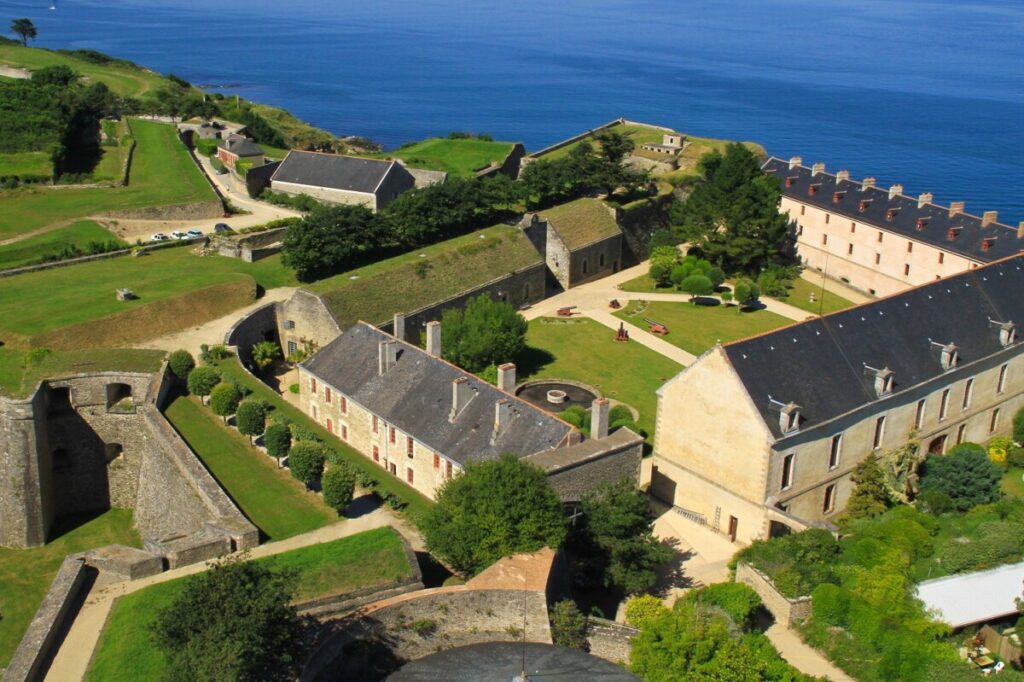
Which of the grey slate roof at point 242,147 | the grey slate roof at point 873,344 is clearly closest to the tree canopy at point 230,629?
the grey slate roof at point 873,344

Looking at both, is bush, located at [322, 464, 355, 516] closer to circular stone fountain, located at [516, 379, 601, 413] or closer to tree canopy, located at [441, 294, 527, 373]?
circular stone fountain, located at [516, 379, 601, 413]

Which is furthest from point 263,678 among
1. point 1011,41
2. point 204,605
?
point 1011,41

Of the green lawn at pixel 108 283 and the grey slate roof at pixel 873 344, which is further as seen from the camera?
the green lawn at pixel 108 283

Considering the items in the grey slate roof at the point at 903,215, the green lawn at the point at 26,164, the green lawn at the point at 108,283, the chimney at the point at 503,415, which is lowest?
the green lawn at the point at 108,283

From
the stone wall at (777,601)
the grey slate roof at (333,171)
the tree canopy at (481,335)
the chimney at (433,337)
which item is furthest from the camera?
the grey slate roof at (333,171)

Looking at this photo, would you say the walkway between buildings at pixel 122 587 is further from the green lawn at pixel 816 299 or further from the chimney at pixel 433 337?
the green lawn at pixel 816 299

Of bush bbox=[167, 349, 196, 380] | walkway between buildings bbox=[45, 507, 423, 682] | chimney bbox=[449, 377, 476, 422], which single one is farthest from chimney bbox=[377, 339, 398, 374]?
bush bbox=[167, 349, 196, 380]
